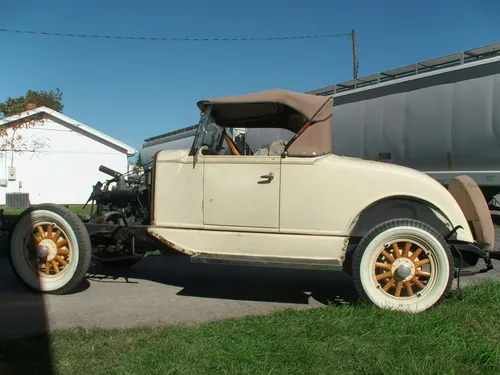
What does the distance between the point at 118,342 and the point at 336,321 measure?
5.86 feet

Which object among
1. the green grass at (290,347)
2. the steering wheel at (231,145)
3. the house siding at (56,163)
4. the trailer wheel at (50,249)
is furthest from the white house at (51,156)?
the green grass at (290,347)

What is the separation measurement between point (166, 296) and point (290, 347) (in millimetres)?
2049

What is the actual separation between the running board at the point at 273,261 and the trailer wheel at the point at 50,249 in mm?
1322

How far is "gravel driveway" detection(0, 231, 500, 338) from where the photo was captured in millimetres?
3998

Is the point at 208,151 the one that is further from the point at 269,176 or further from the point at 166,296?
the point at 166,296

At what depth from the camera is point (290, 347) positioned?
320 cm

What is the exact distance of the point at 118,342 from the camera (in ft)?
10.8

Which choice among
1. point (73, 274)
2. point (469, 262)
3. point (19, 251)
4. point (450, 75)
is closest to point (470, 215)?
point (469, 262)

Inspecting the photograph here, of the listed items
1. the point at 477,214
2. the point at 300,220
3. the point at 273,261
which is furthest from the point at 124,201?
the point at 477,214

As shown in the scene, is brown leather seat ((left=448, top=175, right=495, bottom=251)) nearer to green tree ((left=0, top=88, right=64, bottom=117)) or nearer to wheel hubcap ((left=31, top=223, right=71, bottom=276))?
wheel hubcap ((left=31, top=223, right=71, bottom=276))

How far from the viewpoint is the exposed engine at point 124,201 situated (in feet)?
17.7

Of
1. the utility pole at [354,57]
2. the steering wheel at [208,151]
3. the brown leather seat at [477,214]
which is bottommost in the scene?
the brown leather seat at [477,214]

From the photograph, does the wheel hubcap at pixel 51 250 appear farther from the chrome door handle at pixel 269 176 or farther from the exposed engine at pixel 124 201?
the chrome door handle at pixel 269 176

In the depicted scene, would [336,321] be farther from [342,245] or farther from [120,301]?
[120,301]
